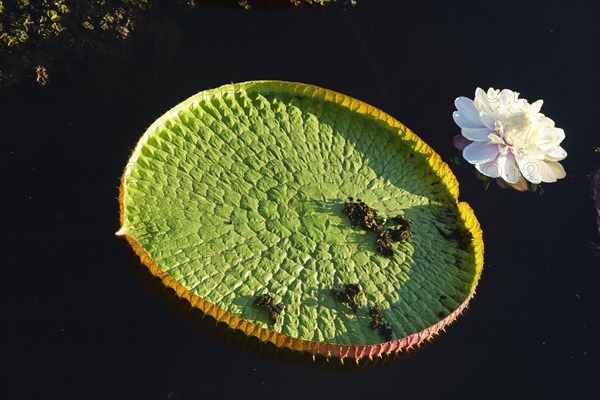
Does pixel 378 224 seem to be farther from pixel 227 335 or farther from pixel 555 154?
pixel 555 154

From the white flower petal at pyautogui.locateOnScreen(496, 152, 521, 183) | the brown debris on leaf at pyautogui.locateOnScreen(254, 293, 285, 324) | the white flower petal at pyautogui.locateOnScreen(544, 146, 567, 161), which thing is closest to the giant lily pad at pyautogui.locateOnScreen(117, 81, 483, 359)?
the brown debris on leaf at pyautogui.locateOnScreen(254, 293, 285, 324)

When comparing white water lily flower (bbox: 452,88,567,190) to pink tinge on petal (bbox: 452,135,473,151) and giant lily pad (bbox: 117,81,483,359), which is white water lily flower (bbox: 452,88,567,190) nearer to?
pink tinge on petal (bbox: 452,135,473,151)

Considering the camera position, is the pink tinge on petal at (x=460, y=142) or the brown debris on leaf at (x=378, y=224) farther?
the pink tinge on petal at (x=460, y=142)

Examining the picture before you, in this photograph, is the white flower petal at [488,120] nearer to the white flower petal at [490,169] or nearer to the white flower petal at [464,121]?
the white flower petal at [464,121]

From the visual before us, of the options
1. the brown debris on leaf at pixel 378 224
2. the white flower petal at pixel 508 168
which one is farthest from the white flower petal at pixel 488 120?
the brown debris on leaf at pixel 378 224

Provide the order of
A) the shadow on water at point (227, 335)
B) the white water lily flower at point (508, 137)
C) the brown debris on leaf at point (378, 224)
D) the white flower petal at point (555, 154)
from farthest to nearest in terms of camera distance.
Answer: the white flower petal at point (555, 154) < the white water lily flower at point (508, 137) < the brown debris on leaf at point (378, 224) < the shadow on water at point (227, 335)

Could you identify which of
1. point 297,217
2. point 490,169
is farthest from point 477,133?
point 297,217

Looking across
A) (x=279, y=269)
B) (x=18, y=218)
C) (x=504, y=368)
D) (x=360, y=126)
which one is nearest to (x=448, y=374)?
(x=504, y=368)
